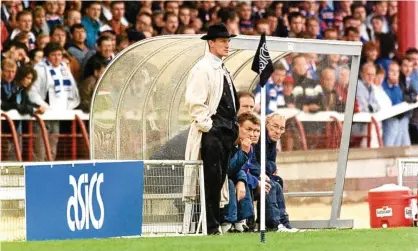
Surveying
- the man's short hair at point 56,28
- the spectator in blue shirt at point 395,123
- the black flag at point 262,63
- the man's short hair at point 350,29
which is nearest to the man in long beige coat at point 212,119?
the black flag at point 262,63

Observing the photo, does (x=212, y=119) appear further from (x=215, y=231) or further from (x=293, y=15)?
(x=293, y=15)

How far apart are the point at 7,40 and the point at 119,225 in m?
7.45

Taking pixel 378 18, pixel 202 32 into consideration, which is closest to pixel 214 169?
pixel 202 32

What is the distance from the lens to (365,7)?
2916 centimetres

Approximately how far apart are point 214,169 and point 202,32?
9.91 m

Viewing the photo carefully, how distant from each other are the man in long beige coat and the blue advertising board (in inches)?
33.6

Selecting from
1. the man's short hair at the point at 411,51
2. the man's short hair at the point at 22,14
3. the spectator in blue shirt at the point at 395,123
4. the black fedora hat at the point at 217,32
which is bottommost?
the spectator in blue shirt at the point at 395,123

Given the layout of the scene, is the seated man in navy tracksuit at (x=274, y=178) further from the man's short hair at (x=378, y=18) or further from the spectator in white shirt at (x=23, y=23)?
the man's short hair at (x=378, y=18)

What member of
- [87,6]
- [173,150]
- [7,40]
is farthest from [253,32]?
[173,150]

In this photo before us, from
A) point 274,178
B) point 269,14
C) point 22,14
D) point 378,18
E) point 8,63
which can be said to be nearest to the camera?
point 274,178

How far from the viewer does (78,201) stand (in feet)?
48.4

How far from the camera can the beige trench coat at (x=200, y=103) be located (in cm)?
1532

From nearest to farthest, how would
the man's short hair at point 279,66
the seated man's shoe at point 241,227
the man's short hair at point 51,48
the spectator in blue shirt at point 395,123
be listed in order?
the seated man's shoe at point 241,227 < the man's short hair at point 279,66 < the man's short hair at point 51,48 < the spectator in blue shirt at point 395,123

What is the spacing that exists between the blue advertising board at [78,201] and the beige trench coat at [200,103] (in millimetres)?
763
